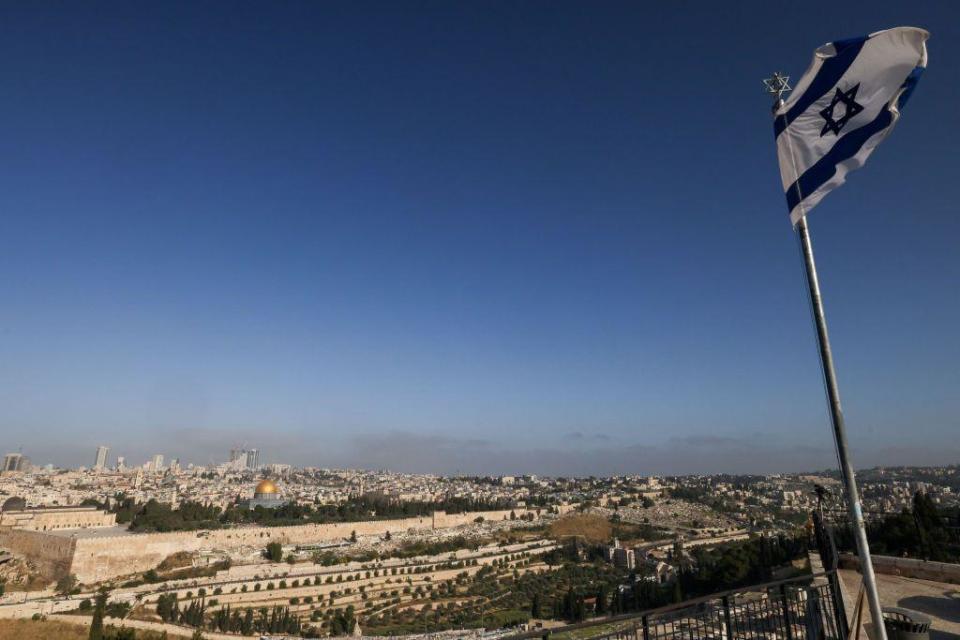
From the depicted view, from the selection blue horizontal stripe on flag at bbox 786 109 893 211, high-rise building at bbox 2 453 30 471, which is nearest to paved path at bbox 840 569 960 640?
blue horizontal stripe on flag at bbox 786 109 893 211

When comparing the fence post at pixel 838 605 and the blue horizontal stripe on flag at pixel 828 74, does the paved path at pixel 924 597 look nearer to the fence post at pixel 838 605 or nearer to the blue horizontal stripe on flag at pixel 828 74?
the fence post at pixel 838 605

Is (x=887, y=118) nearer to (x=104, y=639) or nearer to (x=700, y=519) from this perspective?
(x=104, y=639)

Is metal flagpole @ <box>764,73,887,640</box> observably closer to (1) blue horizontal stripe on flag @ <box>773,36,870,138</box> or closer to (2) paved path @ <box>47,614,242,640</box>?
(1) blue horizontal stripe on flag @ <box>773,36,870,138</box>

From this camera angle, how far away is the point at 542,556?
53781mm

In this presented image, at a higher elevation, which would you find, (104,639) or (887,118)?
(887,118)

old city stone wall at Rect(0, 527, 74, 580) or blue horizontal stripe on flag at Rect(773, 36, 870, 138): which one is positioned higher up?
blue horizontal stripe on flag at Rect(773, 36, 870, 138)

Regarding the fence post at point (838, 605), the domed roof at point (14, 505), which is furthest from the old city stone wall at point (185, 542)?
the fence post at point (838, 605)

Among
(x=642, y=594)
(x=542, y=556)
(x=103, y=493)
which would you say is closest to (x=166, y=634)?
(x=642, y=594)

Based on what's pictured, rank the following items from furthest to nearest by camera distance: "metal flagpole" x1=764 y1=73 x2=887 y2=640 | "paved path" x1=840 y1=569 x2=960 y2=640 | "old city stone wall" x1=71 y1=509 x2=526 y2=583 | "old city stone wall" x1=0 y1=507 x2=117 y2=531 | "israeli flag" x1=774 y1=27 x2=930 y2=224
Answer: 1. "old city stone wall" x1=0 y1=507 x2=117 y2=531
2. "old city stone wall" x1=71 y1=509 x2=526 y2=583
3. "paved path" x1=840 y1=569 x2=960 y2=640
4. "israeli flag" x1=774 y1=27 x2=930 y2=224
5. "metal flagpole" x1=764 y1=73 x2=887 y2=640

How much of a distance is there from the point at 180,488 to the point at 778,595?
119802 mm

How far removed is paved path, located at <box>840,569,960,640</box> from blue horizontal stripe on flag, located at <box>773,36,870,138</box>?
19.1ft

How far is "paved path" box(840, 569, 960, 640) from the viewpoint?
6.41 metres

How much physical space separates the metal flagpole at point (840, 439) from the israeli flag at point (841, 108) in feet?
1.27

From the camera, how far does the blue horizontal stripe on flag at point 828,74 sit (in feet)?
13.7
